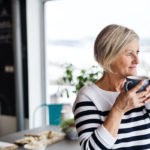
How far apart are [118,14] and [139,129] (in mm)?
2486

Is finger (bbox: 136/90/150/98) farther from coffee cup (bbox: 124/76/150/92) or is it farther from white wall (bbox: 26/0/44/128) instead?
white wall (bbox: 26/0/44/128)

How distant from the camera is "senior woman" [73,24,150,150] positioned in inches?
34.1

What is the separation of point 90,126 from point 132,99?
0.18 metres

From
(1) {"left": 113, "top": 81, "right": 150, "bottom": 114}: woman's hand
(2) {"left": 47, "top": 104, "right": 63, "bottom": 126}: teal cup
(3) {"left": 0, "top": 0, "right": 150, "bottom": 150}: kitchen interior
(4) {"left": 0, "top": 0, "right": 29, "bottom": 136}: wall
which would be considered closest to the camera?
(1) {"left": 113, "top": 81, "right": 150, "bottom": 114}: woman's hand

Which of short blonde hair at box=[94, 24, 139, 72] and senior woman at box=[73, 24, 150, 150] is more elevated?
short blonde hair at box=[94, 24, 139, 72]

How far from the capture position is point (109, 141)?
34.0 inches

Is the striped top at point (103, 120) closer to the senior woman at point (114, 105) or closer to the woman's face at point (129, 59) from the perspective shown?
the senior woman at point (114, 105)

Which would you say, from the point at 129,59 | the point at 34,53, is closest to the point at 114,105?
the point at 129,59

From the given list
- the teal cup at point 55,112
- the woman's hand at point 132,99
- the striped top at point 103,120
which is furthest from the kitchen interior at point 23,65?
the woman's hand at point 132,99

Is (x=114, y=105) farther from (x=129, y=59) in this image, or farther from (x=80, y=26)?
(x=80, y=26)

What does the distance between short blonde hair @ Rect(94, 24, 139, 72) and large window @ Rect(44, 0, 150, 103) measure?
211cm

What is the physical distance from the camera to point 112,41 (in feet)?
3.01

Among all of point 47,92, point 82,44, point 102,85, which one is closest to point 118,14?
point 82,44

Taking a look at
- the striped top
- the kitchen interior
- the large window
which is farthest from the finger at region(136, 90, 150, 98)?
the kitchen interior
